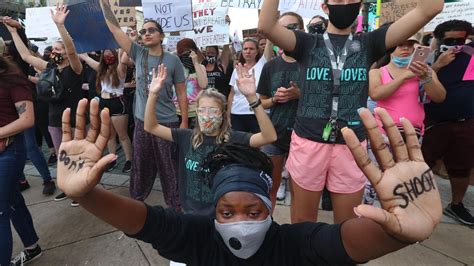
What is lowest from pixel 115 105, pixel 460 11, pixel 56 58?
pixel 115 105

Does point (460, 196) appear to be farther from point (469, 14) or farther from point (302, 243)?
point (302, 243)

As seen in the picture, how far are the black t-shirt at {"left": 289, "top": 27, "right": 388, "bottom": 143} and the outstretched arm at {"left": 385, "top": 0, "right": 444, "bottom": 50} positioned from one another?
5 centimetres

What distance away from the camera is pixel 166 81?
3.17 m

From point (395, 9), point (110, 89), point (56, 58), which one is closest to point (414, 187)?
point (395, 9)

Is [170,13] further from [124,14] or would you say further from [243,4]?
[243,4]

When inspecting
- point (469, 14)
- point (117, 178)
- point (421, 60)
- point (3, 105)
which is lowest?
point (117, 178)

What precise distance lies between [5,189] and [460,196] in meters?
4.12

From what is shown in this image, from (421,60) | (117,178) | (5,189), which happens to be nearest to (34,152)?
(117,178)

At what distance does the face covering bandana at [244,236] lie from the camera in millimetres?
1204

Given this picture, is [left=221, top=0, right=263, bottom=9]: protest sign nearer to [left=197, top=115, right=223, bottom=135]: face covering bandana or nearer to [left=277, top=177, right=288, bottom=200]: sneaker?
[left=277, top=177, right=288, bottom=200]: sneaker

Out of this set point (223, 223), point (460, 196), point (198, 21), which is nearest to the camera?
point (223, 223)

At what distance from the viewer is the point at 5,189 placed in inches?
94.6

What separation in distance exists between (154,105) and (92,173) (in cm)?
138

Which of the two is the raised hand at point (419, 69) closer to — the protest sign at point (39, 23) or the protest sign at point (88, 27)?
the protest sign at point (88, 27)
